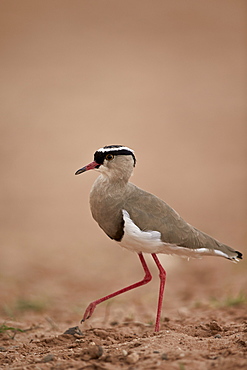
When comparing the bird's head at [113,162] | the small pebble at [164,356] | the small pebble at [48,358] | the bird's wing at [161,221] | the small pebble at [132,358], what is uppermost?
the bird's head at [113,162]

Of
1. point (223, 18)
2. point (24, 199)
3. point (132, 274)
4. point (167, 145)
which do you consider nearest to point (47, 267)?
point (132, 274)

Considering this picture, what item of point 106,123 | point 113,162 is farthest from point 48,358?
point 106,123

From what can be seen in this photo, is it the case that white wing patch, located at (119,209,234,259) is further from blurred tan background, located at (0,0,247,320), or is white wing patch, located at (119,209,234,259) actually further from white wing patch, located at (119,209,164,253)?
blurred tan background, located at (0,0,247,320)

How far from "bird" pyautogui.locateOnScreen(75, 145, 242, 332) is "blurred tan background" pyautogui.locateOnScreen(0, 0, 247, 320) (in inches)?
111

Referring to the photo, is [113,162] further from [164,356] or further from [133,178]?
[133,178]

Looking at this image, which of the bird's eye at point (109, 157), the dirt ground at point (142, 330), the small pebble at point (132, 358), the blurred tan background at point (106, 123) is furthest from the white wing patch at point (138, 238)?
the blurred tan background at point (106, 123)

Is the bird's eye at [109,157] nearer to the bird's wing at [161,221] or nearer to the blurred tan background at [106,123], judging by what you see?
the bird's wing at [161,221]

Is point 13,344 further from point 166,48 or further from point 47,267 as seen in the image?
point 166,48

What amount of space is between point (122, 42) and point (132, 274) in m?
17.5

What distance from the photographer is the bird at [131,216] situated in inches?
177

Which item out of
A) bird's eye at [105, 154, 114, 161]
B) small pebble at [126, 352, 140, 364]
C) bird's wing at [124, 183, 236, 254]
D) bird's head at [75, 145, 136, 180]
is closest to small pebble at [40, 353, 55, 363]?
small pebble at [126, 352, 140, 364]

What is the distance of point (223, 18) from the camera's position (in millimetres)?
25094

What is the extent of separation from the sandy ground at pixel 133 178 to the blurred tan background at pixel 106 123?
0.05 metres

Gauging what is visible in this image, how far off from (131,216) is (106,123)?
13.0 meters
